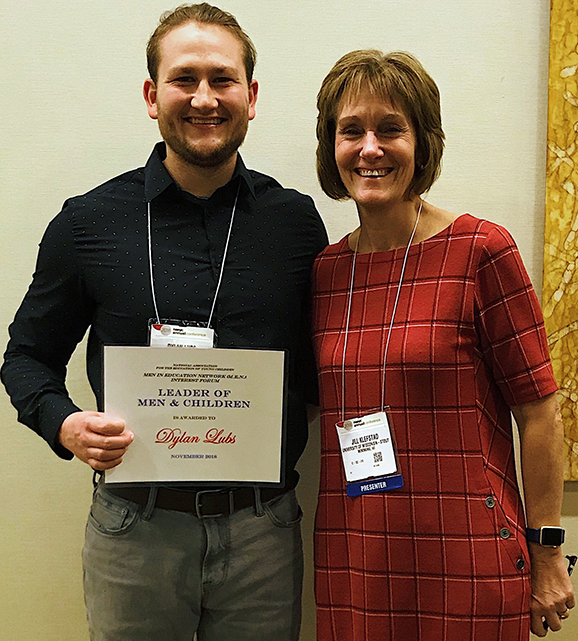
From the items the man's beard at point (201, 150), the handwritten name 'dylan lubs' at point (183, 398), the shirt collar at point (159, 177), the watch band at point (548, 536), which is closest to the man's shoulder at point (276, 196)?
the shirt collar at point (159, 177)

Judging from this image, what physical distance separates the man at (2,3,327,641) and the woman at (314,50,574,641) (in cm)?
14

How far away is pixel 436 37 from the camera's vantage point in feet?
5.50

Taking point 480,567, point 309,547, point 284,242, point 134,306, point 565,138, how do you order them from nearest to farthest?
point 480,567 < point 134,306 < point 284,242 < point 565,138 < point 309,547

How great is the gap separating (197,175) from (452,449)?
723 mm

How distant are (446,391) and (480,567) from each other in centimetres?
30

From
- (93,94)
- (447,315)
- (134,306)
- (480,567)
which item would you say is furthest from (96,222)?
(480,567)

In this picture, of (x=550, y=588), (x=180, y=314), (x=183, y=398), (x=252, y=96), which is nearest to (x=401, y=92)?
(x=252, y=96)

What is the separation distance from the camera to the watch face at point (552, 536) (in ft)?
3.97

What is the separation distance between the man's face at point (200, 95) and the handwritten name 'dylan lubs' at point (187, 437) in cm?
52

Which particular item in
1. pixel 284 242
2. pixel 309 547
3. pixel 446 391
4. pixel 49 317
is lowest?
pixel 309 547

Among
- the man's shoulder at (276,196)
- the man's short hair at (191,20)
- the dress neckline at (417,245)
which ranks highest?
the man's short hair at (191,20)

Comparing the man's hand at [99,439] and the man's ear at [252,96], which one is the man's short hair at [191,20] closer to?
the man's ear at [252,96]

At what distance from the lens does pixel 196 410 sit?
1207mm

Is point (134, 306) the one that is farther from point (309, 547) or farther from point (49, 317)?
point (309, 547)
